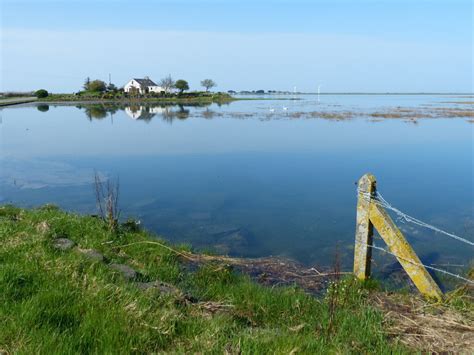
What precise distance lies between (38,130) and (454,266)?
35.9 m

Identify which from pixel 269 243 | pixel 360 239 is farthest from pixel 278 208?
pixel 360 239

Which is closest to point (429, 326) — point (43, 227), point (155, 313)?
point (155, 313)

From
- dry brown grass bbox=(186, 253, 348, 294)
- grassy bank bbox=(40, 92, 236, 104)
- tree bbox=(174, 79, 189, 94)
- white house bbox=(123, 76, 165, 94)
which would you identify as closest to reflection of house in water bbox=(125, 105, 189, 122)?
grassy bank bbox=(40, 92, 236, 104)

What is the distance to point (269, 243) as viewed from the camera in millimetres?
10281

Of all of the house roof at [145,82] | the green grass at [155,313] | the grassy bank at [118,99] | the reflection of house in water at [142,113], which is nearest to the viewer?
the green grass at [155,313]

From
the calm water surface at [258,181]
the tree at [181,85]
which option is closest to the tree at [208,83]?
the tree at [181,85]

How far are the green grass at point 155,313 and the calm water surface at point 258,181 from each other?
3.28 metres

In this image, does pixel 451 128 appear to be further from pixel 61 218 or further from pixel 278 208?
pixel 61 218

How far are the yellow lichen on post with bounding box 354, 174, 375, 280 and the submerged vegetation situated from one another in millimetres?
323

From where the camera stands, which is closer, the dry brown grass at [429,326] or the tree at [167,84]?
the dry brown grass at [429,326]

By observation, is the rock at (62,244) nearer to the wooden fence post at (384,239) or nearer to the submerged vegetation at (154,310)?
the submerged vegetation at (154,310)

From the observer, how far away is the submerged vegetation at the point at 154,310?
3885 mm

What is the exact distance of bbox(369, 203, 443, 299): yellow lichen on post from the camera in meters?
6.13

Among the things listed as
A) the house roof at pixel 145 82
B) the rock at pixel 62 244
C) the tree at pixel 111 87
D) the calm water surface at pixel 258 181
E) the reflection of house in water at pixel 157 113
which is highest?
the house roof at pixel 145 82
